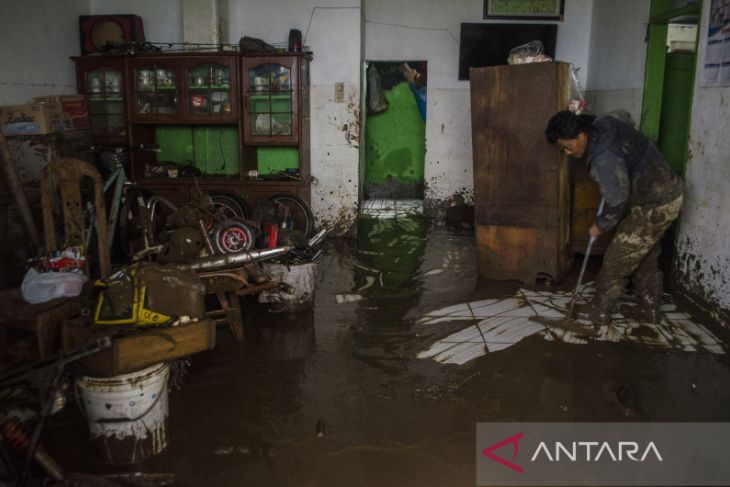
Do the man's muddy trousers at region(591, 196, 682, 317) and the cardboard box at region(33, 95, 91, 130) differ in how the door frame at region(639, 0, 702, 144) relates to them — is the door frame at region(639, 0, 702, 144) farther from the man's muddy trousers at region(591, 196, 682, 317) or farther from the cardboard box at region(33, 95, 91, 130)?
the cardboard box at region(33, 95, 91, 130)

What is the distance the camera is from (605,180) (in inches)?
157

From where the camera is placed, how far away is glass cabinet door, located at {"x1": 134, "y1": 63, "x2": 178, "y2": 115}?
657 cm

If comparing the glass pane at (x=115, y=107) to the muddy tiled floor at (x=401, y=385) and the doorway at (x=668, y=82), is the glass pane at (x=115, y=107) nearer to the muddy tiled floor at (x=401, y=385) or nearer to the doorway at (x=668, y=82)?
the muddy tiled floor at (x=401, y=385)

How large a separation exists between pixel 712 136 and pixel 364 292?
9.85 feet

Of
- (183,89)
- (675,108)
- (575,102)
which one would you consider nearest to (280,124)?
(183,89)

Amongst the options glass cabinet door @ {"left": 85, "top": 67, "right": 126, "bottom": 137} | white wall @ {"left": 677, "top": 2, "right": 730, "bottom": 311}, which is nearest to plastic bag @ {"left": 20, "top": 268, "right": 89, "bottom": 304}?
glass cabinet door @ {"left": 85, "top": 67, "right": 126, "bottom": 137}

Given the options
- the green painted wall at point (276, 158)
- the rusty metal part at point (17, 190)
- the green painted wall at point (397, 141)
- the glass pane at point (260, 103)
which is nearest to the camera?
the rusty metal part at point (17, 190)

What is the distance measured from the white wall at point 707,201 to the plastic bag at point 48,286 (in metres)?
4.29

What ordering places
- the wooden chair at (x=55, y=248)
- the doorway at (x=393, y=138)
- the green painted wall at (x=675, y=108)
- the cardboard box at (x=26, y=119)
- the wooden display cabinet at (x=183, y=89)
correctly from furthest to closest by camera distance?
the doorway at (x=393, y=138), the wooden display cabinet at (x=183, y=89), the green painted wall at (x=675, y=108), the cardboard box at (x=26, y=119), the wooden chair at (x=55, y=248)

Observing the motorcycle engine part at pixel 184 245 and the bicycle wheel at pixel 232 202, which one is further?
the bicycle wheel at pixel 232 202

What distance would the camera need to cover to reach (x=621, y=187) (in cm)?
396

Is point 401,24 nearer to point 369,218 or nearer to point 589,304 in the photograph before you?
point 369,218

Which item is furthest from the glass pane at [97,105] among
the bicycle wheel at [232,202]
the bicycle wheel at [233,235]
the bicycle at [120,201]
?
the bicycle wheel at [233,235]

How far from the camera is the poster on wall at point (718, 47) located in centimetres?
424
